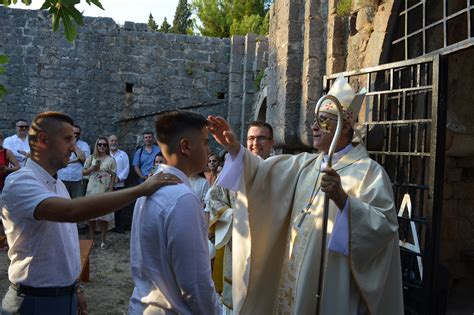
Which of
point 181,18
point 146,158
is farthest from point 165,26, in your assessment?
point 146,158

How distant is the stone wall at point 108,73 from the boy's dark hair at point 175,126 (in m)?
10.1

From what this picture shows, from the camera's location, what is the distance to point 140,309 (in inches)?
79.0

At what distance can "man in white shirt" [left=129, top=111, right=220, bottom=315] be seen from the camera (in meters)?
1.89

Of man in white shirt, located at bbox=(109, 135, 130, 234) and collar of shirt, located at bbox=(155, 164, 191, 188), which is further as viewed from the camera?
man in white shirt, located at bbox=(109, 135, 130, 234)

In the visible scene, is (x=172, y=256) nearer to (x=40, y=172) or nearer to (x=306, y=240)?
(x=40, y=172)

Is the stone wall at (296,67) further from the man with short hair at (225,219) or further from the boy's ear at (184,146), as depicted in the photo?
the boy's ear at (184,146)

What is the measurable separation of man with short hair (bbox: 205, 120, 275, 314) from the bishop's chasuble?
17.0 inches

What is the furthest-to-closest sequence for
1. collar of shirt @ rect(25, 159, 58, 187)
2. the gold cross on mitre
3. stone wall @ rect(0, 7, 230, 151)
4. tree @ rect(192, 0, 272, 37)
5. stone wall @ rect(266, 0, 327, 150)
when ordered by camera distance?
tree @ rect(192, 0, 272, 37) → stone wall @ rect(0, 7, 230, 151) → stone wall @ rect(266, 0, 327, 150) → the gold cross on mitre → collar of shirt @ rect(25, 159, 58, 187)

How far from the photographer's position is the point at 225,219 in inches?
154

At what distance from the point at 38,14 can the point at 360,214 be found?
425 inches

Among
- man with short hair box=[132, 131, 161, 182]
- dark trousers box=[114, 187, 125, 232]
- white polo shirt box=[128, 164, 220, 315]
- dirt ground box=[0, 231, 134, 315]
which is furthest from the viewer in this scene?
dark trousers box=[114, 187, 125, 232]

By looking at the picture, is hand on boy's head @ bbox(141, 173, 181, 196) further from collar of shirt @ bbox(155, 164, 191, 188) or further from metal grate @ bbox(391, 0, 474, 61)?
metal grate @ bbox(391, 0, 474, 61)

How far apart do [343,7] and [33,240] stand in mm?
4085

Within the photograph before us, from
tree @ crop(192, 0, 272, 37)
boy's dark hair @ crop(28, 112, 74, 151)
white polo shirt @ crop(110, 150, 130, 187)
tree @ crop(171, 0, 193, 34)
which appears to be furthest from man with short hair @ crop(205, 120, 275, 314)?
tree @ crop(171, 0, 193, 34)
